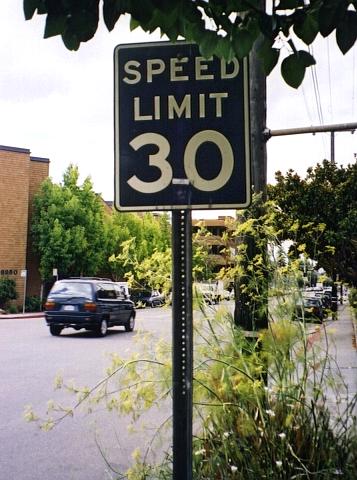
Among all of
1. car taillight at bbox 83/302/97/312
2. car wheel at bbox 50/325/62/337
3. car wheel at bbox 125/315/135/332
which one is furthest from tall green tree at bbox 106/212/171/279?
car taillight at bbox 83/302/97/312

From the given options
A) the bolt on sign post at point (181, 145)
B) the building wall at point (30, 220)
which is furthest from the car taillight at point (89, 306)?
the building wall at point (30, 220)

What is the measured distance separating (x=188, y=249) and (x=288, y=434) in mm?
1883

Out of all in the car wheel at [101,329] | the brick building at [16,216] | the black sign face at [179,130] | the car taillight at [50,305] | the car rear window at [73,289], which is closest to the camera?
the black sign face at [179,130]

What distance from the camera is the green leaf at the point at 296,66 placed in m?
1.99

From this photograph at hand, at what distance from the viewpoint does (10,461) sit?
19.4ft

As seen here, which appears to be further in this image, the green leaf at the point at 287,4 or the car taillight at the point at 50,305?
the car taillight at the point at 50,305

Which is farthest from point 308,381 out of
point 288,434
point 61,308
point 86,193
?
point 86,193

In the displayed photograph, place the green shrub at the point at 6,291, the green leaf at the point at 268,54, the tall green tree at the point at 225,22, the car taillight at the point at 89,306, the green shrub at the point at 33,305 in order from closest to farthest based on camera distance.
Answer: the tall green tree at the point at 225,22, the green leaf at the point at 268,54, the car taillight at the point at 89,306, the green shrub at the point at 6,291, the green shrub at the point at 33,305

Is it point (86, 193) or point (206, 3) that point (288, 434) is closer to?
point (206, 3)

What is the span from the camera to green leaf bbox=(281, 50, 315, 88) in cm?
199

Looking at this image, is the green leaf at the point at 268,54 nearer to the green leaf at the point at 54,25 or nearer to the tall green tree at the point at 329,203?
the green leaf at the point at 54,25

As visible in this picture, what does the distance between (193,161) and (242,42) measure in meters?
0.45

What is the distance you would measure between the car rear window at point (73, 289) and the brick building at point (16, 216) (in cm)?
1661

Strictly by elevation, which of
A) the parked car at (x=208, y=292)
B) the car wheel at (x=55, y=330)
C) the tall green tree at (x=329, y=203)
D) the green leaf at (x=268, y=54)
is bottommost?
the car wheel at (x=55, y=330)
